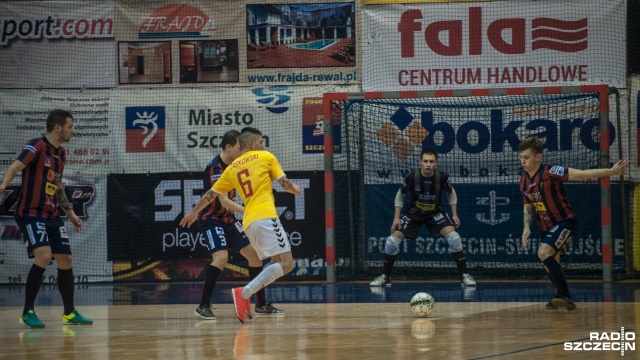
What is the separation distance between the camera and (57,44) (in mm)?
18688

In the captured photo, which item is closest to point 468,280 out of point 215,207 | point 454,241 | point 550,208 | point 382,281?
point 454,241

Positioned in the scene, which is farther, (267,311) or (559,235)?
(267,311)

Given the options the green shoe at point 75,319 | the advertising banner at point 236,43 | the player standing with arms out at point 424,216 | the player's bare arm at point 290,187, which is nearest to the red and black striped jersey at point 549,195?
the player's bare arm at point 290,187

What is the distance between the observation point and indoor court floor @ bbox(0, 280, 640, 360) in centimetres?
829

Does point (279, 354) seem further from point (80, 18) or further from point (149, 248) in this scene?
point (80, 18)

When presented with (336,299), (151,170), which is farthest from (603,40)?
(151,170)

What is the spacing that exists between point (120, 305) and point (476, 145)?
7332mm

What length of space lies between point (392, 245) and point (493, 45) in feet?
14.4

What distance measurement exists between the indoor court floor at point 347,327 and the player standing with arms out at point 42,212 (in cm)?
38

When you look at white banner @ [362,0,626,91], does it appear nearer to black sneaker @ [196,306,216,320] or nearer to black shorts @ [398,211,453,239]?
black shorts @ [398,211,453,239]

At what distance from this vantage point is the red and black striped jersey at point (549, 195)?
1147cm

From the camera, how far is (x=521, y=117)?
1748cm

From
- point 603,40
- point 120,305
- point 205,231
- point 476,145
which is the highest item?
point 603,40

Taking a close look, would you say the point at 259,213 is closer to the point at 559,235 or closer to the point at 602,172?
the point at 559,235
